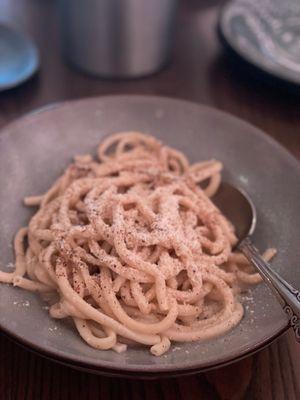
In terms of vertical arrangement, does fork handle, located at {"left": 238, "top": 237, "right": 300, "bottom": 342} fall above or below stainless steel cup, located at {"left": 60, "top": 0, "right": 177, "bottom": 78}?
above

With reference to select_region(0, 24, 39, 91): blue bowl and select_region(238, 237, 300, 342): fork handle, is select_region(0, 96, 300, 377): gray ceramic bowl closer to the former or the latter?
select_region(238, 237, 300, 342): fork handle

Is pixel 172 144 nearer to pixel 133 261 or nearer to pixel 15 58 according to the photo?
pixel 133 261

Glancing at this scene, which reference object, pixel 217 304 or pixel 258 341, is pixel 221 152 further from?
pixel 258 341

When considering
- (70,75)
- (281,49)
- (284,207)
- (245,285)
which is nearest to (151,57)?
(70,75)

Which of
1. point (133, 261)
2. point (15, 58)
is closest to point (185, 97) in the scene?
point (15, 58)

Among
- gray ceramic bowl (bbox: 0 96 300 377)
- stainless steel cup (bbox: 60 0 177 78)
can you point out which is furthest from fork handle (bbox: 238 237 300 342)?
stainless steel cup (bbox: 60 0 177 78)

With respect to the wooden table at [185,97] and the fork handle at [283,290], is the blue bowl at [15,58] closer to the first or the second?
the wooden table at [185,97]
